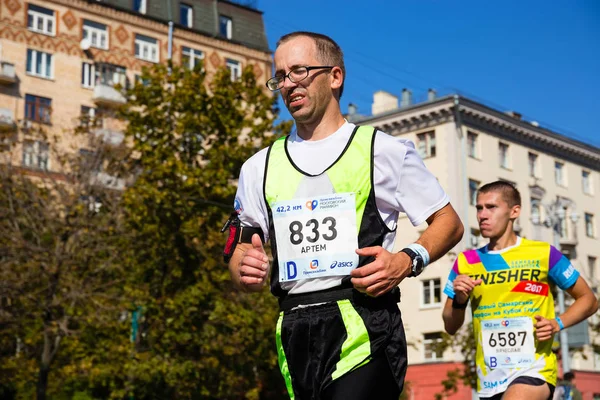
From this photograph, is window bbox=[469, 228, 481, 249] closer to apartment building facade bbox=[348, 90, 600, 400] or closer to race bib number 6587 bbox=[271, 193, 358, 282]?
apartment building facade bbox=[348, 90, 600, 400]

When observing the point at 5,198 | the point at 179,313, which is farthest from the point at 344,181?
the point at 5,198

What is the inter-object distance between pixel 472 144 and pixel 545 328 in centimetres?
5171

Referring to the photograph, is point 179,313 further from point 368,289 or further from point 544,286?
point 368,289

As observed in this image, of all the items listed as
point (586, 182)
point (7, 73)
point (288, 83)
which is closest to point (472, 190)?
point (586, 182)

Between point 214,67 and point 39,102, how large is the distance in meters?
12.7

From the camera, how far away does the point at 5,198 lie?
30438 mm

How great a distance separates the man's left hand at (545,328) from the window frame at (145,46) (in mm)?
53997

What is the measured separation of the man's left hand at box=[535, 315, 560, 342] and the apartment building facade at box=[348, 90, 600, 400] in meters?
43.4

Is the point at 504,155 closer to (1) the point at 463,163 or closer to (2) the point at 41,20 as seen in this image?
(1) the point at 463,163

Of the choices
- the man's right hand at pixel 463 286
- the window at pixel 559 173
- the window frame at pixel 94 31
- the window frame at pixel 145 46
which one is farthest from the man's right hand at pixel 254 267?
the window at pixel 559 173

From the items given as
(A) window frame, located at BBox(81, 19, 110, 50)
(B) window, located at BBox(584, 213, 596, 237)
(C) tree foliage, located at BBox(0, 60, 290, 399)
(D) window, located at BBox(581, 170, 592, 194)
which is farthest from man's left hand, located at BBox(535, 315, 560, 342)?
(D) window, located at BBox(581, 170, 592, 194)

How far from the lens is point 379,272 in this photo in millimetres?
3955

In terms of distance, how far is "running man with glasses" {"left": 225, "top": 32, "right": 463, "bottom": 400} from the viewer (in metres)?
4.19

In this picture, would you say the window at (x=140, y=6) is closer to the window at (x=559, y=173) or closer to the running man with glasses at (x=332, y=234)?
the window at (x=559, y=173)
